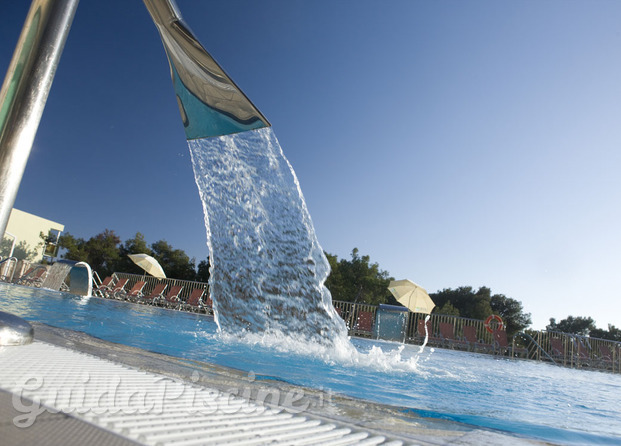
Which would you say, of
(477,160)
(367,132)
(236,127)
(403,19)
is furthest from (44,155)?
(236,127)

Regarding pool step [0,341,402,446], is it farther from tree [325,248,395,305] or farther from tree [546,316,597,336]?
tree [546,316,597,336]

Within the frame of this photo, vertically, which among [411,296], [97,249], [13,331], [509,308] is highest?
[509,308]

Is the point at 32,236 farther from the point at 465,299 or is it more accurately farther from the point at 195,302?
the point at 465,299

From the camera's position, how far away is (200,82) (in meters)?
2.34

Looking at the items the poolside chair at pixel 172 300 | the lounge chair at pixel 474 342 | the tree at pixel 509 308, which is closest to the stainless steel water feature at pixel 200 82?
the lounge chair at pixel 474 342

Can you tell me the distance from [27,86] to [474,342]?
14.5 m

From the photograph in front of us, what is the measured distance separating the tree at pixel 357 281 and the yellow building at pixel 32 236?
22.5 metres

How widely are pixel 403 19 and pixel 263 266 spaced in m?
8.92

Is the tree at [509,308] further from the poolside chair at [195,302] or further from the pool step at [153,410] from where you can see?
the pool step at [153,410]

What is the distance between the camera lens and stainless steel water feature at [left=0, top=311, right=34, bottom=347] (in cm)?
168

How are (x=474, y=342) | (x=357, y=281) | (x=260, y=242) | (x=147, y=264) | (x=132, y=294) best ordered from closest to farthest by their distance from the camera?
(x=260, y=242)
(x=474, y=342)
(x=132, y=294)
(x=147, y=264)
(x=357, y=281)

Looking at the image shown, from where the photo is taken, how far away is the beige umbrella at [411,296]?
15.2 m

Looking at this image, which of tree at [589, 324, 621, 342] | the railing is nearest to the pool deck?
the railing

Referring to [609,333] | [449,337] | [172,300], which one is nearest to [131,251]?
[172,300]
